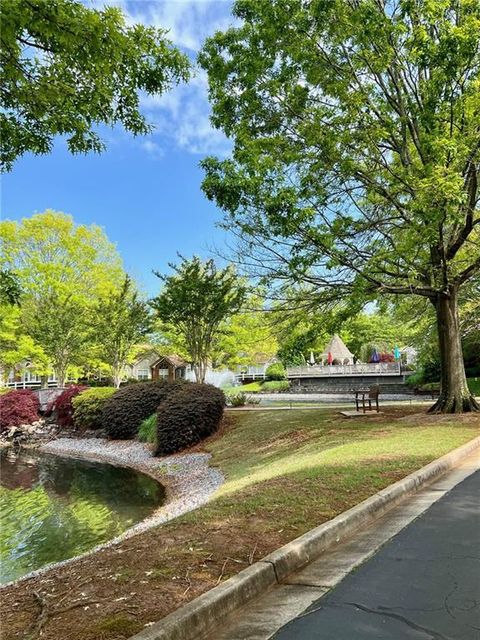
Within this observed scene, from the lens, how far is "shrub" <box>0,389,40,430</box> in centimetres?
2402

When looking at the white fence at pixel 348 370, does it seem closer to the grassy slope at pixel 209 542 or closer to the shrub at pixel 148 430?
the shrub at pixel 148 430

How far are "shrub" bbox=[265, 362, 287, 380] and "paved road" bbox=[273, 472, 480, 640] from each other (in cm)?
4334

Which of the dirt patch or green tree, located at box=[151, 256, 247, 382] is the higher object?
green tree, located at box=[151, 256, 247, 382]

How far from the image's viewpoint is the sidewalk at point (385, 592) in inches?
130

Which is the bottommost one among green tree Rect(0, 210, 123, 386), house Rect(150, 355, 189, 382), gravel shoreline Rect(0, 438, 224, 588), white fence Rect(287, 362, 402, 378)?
gravel shoreline Rect(0, 438, 224, 588)

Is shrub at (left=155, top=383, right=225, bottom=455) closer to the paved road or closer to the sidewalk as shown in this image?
the sidewalk

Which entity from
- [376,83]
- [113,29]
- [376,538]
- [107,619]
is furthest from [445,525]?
[376,83]

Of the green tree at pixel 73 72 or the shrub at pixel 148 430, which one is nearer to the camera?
the green tree at pixel 73 72

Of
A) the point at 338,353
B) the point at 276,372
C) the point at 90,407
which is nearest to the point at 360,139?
the point at 90,407

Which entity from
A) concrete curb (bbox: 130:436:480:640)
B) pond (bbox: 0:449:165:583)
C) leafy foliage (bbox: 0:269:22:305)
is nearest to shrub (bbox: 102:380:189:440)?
pond (bbox: 0:449:165:583)

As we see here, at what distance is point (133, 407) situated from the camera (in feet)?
64.8

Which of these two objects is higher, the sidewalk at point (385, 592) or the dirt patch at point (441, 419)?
the dirt patch at point (441, 419)

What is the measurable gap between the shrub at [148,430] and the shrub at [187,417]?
131 centimetres

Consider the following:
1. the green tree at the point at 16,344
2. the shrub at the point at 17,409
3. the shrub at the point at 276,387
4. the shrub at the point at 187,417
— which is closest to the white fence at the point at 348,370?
the shrub at the point at 276,387
